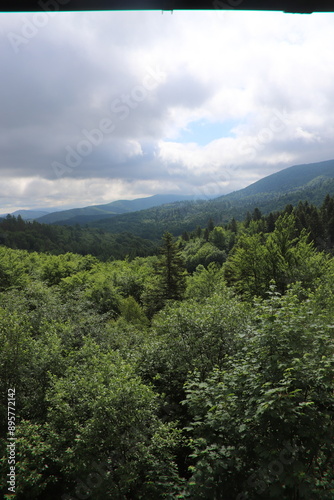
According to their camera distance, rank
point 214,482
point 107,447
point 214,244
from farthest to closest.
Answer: point 214,244, point 107,447, point 214,482

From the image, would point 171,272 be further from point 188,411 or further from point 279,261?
point 188,411

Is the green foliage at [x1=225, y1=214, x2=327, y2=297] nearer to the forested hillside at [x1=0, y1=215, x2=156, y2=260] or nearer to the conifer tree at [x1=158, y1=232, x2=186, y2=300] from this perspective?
the conifer tree at [x1=158, y1=232, x2=186, y2=300]

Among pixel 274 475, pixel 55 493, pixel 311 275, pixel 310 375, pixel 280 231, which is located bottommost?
pixel 55 493

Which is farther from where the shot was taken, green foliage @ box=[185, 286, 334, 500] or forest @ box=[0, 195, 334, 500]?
forest @ box=[0, 195, 334, 500]

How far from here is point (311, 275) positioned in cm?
2852

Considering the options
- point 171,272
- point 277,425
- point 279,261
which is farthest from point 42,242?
point 277,425

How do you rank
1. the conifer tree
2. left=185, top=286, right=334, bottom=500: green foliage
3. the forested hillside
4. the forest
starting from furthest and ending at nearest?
the forested hillside, the conifer tree, the forest, left=185, top=286, right=334, bottom=500: green foliage

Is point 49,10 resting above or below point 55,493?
above

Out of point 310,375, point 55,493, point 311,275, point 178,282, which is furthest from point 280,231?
point 55,493

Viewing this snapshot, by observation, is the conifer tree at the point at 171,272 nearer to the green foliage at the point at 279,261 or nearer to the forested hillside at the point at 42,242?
the green foliage at the point at 279,261

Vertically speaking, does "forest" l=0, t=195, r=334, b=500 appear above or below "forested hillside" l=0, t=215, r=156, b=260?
below

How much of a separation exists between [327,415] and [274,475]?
1679 millimetres

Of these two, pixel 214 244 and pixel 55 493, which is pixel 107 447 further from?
pixel 214 244

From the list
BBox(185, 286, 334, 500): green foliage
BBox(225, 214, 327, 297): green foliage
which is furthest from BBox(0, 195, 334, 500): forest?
BBox(225, 214, 327, 297): green foliage
